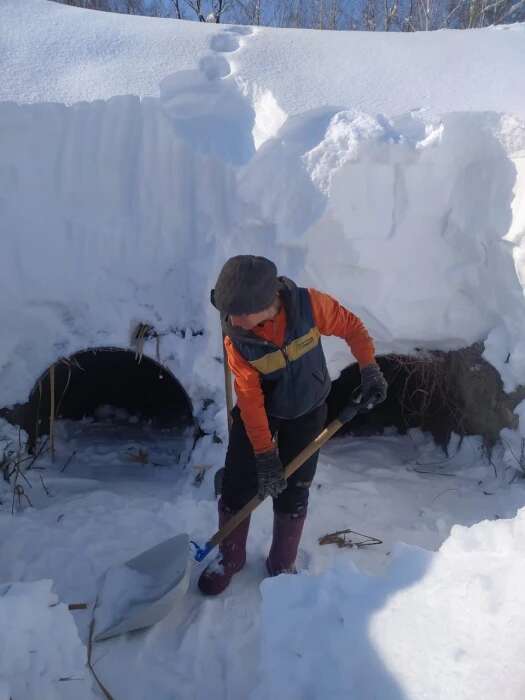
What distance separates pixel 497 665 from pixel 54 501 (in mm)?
2599

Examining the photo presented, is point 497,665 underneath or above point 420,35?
underneath

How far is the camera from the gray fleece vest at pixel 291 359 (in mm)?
2215

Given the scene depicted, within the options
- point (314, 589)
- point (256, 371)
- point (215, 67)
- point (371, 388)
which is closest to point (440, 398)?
point (371, 388)

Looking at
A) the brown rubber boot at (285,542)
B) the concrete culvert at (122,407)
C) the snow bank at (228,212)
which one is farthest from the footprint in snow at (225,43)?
the brown rubber boot at (285,542)

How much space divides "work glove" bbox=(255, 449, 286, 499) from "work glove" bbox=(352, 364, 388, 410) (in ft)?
1.51

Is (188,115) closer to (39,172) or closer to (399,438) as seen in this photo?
(39,172)

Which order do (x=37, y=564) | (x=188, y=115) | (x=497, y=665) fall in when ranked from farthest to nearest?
(x=188, y=115), (x=37, y=564), (x=497, y=665)

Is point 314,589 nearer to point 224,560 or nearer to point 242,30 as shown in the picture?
point 224,560

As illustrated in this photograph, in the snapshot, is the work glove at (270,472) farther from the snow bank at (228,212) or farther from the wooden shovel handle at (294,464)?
the snow bank at (228,212)

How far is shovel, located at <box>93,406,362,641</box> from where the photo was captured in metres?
2.35

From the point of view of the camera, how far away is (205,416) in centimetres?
340

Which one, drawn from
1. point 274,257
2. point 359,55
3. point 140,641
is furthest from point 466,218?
point 140,641

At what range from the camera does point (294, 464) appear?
95.8 inches

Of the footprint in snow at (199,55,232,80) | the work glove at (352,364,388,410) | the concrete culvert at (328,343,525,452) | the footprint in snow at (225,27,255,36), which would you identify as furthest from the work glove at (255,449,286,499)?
the footprint in snow at (225,27,255,36)
